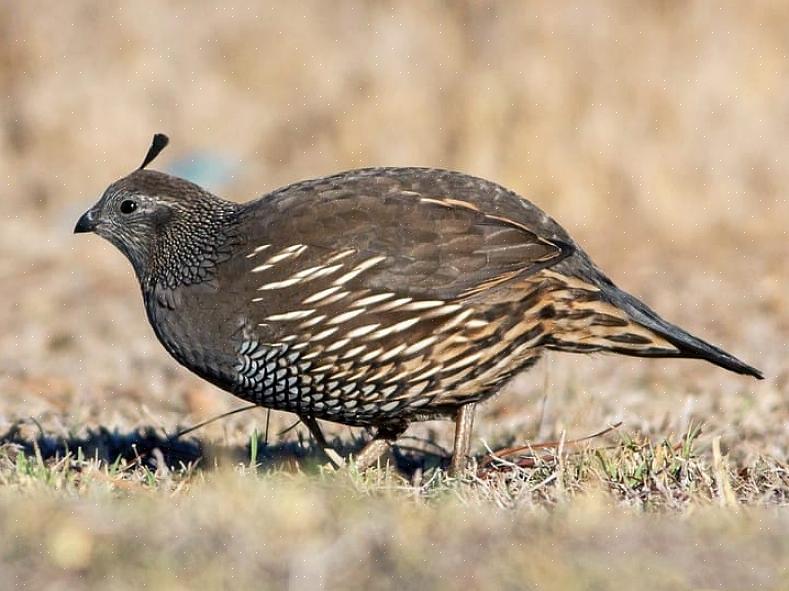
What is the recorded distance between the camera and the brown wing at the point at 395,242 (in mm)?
4898

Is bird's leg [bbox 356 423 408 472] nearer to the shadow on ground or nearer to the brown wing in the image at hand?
the shadow on ground

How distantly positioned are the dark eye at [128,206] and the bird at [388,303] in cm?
39

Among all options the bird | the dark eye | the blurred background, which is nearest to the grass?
the bird

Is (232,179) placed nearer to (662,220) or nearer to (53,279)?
(53,279)

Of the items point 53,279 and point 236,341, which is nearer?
point 236,341

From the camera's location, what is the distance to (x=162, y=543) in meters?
3.35

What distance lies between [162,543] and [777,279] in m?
7.55

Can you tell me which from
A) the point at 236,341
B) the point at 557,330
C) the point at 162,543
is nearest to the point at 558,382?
the point at 557,330

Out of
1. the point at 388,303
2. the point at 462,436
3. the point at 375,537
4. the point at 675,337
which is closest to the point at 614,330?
the point at 675,337

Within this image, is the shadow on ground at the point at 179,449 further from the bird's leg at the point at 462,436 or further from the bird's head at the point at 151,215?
the bird's head at the point at 151,215

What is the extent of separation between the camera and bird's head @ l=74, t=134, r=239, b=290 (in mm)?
5406

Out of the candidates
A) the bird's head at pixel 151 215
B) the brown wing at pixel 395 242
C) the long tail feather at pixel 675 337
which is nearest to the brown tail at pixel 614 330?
the long tail feather at pixel 675 337

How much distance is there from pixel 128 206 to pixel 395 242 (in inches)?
49.2

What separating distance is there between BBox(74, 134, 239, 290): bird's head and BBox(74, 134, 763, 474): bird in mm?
128
